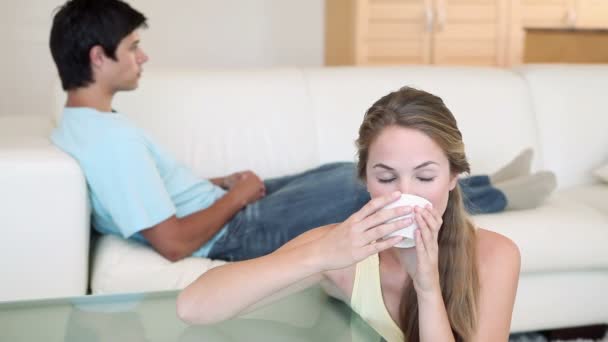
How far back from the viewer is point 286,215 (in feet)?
7.39

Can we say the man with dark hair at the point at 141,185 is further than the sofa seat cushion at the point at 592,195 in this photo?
No

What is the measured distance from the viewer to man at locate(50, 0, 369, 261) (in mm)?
2115

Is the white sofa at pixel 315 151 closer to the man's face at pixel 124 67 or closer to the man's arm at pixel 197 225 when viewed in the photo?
the man's arm at pixel 197 225

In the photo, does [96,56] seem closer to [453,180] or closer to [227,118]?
[227,118]

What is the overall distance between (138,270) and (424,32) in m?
2.49

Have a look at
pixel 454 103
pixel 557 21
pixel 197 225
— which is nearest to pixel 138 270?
pixel 197 225

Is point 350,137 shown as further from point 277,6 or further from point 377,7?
point 277,6

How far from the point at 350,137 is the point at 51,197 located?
43.6 inches

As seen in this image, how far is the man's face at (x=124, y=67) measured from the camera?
2246 millimetres

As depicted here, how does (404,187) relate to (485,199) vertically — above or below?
above

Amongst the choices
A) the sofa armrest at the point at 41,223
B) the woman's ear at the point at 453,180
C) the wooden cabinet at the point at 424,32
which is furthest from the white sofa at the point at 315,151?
the wooden cabinet at the point at 424,32

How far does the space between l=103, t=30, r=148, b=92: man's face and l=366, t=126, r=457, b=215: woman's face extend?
3.66 ft

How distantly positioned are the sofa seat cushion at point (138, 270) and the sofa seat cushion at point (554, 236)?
2.61 feet

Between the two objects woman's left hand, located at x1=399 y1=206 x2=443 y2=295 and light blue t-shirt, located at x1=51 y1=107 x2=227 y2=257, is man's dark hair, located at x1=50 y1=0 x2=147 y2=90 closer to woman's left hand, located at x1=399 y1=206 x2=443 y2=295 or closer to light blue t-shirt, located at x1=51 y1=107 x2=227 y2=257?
Answer: light blue t-shirt, located at x1=51 y1=107 x2=227 y2=257
